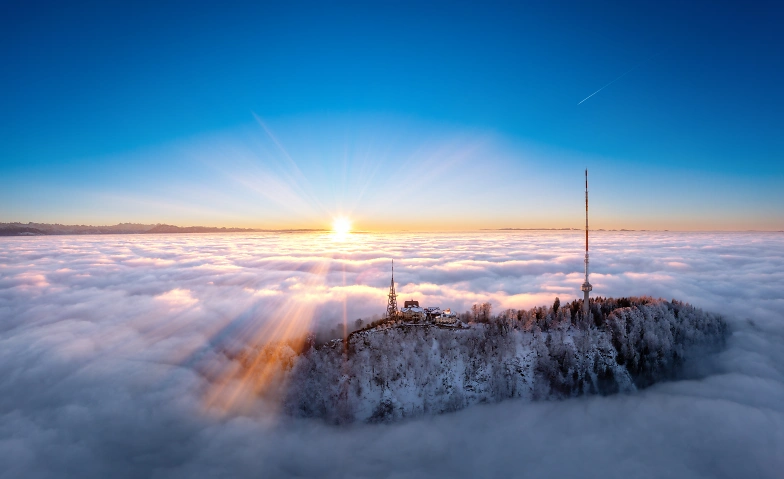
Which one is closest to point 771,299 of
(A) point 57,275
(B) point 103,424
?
(B) point 103,424

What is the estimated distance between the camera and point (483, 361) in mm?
87312

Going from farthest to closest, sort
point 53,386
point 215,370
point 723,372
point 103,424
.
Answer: point 215,370
point 723,372
point 53,386
point 103,424

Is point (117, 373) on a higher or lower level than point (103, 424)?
higher

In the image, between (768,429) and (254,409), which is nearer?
(768,429)

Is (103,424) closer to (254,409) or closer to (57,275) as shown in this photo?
(254,409)

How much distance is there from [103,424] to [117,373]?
50.4 feet

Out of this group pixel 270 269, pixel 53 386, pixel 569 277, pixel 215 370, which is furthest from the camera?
pixel 270 269

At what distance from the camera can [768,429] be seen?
63.8 m

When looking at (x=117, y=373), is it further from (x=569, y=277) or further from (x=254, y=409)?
(x=569, y=277)

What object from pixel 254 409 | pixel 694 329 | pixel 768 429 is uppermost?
pixel 694 329

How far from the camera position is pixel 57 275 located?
16338 centimetres

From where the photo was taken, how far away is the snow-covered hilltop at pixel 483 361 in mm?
82500

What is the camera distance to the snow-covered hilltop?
271 feet

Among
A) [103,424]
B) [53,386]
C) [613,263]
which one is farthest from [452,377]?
[613,263]
